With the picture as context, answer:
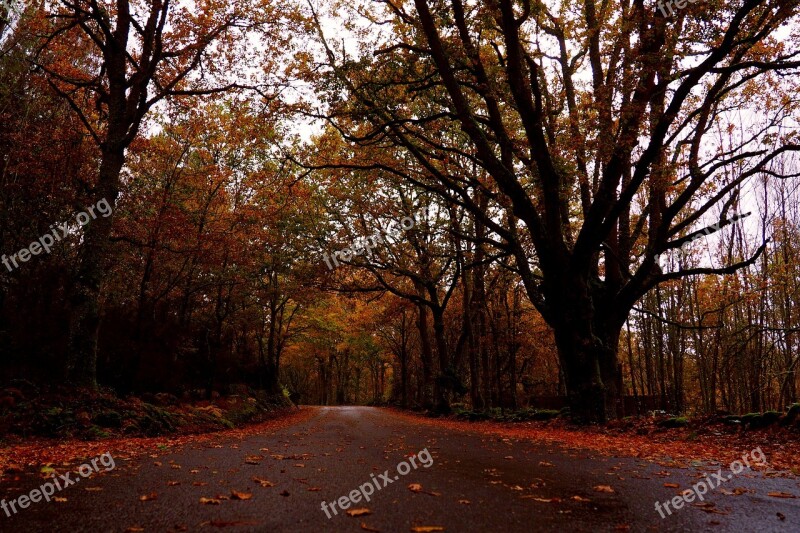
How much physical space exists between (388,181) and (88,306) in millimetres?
12340

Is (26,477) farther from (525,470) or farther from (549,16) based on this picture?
(549,16)

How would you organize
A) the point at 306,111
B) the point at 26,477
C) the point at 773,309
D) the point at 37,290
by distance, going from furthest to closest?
1. the point at 773,309
2. the point at 306,111
3. the point at 37,290
4. the point at 26,477

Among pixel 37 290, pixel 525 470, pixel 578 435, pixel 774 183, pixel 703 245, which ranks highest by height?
pixel 774 183

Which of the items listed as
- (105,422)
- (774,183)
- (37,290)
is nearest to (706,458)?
(105,422)

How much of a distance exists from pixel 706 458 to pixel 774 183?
53.2 feet

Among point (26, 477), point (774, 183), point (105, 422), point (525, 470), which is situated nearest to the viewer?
point (26, 477)

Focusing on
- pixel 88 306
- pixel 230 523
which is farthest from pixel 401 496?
pixel 88 306

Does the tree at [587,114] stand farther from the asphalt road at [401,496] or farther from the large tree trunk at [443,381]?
the large tree trunk at [443,381]

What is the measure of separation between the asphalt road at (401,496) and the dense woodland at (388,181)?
5799mm

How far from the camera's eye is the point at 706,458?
19.4 feet

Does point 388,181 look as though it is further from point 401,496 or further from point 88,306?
point 401,496

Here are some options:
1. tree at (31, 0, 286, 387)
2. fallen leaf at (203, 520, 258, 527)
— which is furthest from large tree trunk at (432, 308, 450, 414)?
fallen leaf at (203, 520, 258, 527)

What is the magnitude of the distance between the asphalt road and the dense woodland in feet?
19.0

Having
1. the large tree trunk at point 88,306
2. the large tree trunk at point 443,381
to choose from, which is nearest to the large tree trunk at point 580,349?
the large tree trunk at point 443,381
